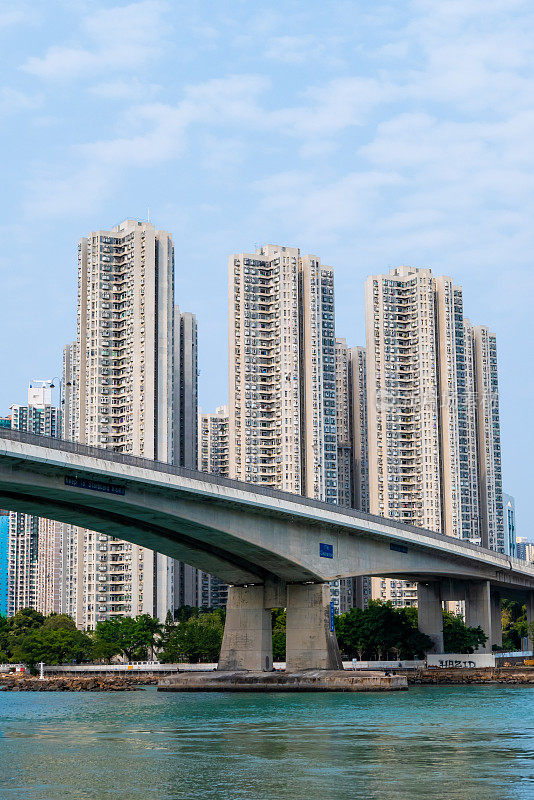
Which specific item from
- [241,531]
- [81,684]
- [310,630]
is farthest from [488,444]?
[241,531]

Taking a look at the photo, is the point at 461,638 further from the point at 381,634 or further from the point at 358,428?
the point at 358,428

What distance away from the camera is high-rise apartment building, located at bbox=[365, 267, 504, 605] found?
125 meters

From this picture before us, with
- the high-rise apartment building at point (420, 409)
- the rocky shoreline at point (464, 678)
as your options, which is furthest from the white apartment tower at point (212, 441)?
the rocky shoreline at point (464, 678)

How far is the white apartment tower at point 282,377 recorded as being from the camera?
119750 millimetres

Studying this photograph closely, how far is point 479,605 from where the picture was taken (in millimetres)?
88688

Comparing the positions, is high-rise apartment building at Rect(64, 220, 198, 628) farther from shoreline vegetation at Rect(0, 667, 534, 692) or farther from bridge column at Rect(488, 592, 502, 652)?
bridge column at Rect(488, 592, 502, 652)

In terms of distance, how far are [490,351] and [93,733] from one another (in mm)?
103190

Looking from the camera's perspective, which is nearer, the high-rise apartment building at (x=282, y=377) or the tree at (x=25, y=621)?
the tree at (x=25, y=621)

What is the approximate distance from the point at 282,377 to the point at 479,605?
39.5 metres

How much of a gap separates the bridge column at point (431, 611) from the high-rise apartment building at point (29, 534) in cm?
7966

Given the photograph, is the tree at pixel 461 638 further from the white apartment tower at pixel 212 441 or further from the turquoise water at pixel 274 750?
the white apartment tower at pixel 212 441

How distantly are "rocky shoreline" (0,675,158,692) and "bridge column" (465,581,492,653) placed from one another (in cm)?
2612

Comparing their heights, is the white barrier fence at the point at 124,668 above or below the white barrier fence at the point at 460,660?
below

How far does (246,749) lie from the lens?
3378 cm
